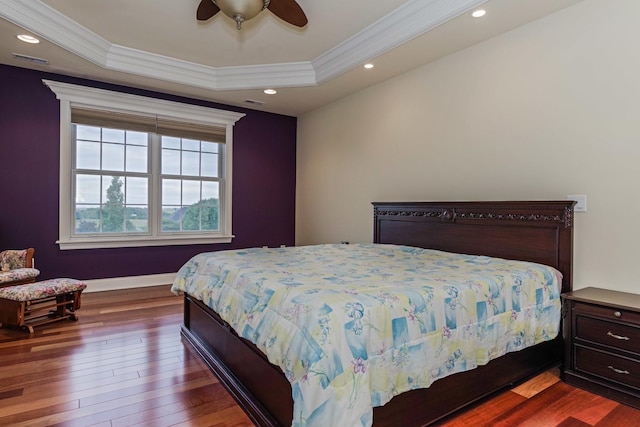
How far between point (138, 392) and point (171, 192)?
3.50 m

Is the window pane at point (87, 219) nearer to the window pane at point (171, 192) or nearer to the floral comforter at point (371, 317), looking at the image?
the window pane at point (171, 192)

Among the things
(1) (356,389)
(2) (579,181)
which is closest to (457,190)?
(2) (579,181)

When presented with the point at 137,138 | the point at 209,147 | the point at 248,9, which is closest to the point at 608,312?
the point at 248,9

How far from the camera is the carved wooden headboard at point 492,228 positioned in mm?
2711

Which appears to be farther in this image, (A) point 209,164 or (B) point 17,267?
(A) point 209,164

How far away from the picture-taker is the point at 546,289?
243 centimetres

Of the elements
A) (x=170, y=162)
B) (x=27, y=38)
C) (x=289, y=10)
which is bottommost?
(x=170, y=162)

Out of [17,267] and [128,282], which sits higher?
[17,267]

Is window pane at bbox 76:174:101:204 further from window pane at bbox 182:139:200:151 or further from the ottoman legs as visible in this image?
the ottoman legs

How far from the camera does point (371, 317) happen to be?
1570 millimetres

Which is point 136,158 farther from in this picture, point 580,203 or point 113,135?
point 580,203

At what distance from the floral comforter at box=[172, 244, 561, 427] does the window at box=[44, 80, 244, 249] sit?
2743 millimetres

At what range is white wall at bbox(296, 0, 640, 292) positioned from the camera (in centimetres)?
253

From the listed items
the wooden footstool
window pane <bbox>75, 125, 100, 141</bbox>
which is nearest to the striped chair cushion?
the wooden footstool
